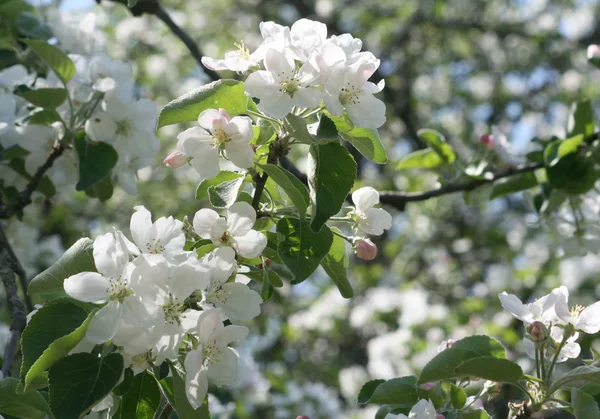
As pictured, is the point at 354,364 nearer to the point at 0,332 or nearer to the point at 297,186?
the point at 0,332

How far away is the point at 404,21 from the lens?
6.38 metres

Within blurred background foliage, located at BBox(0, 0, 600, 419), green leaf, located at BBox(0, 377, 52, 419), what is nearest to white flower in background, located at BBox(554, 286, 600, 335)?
green leaf, located at BBox(0, 377, 52, 419)

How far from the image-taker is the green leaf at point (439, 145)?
8.09 feet

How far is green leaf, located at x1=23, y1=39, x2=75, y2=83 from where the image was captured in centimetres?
183

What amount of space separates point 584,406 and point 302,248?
528mm

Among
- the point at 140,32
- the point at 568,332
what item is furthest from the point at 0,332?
the point at 140,32

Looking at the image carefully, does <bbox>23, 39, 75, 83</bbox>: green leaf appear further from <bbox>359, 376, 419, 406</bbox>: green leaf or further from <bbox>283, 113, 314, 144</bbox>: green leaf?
<bbox>359, 376, 419, 406</bbox>: green leaf

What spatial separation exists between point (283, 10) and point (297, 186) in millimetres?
5494

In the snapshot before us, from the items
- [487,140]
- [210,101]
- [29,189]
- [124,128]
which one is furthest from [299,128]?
[487,140]

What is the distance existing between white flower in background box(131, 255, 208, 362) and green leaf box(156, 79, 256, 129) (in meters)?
0.29

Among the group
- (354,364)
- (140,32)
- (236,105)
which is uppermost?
(236,105)

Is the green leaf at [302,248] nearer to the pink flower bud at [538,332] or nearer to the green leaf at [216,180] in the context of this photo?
the green leaf at [216,180]

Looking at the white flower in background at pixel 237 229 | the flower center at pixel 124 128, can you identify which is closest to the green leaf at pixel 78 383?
the white flower in background at pixel 237 229

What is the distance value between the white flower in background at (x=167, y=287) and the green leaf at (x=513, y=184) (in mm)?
1595
